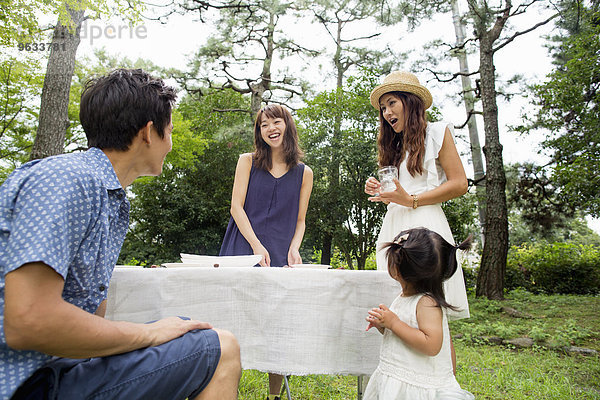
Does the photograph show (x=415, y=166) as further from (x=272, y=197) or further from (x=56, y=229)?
(x=56, y=229)

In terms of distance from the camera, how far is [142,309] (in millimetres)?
1406

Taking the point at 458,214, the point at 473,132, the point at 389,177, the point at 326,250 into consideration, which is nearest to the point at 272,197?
the point at 389,177

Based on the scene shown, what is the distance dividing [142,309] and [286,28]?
13.4 m

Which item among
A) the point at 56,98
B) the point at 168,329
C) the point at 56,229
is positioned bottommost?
the point at 168,329

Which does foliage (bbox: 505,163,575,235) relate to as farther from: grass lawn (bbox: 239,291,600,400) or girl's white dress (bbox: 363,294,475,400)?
girl's white dress (bbox: 363,294,475,400)

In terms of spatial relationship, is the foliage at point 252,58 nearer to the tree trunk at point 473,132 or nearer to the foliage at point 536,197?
the tree trunk at point 473,132

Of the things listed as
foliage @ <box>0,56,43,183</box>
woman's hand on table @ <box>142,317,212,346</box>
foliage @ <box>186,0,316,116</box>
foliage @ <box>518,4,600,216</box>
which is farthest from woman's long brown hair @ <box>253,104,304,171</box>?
foliage @ <box>186,0,316,116</box>

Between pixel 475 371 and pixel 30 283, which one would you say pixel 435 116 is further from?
pixel 30 283

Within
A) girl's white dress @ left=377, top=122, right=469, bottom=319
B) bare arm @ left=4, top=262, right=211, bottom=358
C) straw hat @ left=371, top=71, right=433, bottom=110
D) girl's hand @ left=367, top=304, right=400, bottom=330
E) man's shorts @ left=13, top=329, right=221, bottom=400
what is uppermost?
straw hat @ left=371, top=71, right=433, bottom=110

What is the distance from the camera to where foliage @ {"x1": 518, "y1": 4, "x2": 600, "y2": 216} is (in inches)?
284

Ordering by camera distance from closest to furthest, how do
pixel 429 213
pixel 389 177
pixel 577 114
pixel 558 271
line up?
1. pixel 389 177
2. pixel 429 213
3. pixel 577 114
4. pixel 558 271

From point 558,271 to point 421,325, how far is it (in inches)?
408

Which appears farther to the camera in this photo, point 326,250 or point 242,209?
point 326,250

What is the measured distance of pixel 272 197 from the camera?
2.34 meters
